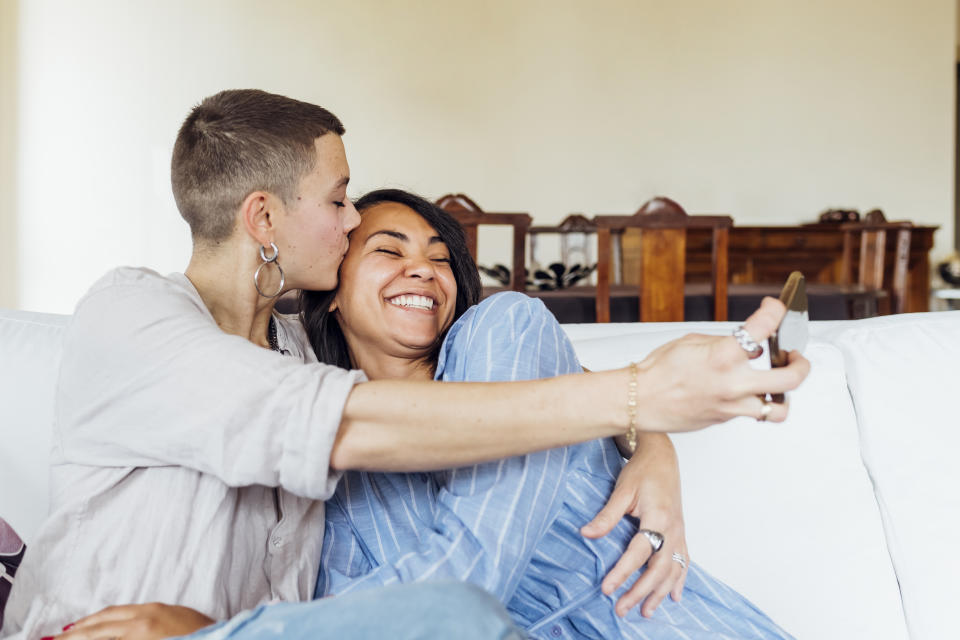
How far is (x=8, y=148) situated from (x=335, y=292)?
5.06 m

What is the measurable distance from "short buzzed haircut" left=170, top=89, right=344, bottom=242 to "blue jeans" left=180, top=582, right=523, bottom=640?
65cm

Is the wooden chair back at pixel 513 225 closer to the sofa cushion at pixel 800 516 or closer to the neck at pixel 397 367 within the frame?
the neck at pixel 397 367

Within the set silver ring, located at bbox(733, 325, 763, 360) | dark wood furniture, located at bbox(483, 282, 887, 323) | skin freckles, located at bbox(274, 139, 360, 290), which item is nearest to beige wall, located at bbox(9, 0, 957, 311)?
dark wood furniture, located at bbox(483, 282, 887, 323)

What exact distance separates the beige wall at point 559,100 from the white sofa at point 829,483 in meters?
4.59

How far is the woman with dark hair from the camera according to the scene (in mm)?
927

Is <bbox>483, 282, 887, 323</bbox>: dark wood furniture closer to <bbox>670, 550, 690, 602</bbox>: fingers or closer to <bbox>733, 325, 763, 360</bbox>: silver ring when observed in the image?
<bbox>670, 550, 690, 602</bbox>: fingers

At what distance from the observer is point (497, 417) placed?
33.2 inches

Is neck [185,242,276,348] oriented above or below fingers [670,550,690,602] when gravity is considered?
above

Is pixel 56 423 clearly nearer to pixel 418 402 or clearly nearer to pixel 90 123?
pixel 418 402

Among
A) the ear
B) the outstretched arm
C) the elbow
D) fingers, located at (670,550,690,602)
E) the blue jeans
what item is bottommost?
fingers, located at (670,550,690,602)

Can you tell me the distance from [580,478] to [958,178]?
7.69 metres

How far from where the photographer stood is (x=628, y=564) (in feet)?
3.34

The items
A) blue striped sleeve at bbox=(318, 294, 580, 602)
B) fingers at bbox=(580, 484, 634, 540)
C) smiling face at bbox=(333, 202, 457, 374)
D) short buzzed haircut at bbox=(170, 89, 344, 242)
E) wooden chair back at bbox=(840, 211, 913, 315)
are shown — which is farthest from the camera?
wooden chair back at bbox=(840, 211, 913, 315)

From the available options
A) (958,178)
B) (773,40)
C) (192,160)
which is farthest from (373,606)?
(958,178)
